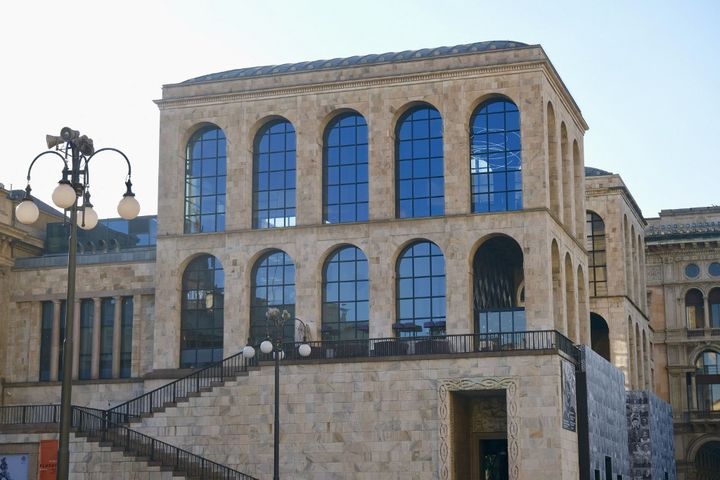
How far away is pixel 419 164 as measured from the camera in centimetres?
5300

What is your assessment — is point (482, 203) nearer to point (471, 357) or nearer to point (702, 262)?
point (471, 357)

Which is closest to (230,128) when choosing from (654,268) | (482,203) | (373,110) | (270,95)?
(270,95)

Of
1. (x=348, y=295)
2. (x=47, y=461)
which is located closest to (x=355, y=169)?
(x=348, y=295)

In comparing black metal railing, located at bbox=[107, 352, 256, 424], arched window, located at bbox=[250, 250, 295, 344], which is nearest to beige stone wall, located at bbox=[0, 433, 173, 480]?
black metal railing, located at bbox=[107, 352, 256, 424]

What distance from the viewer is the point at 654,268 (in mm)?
87125

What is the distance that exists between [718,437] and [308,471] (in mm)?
43865

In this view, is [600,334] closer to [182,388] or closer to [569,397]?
[569,397]

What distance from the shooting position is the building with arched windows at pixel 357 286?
4847 centimetres

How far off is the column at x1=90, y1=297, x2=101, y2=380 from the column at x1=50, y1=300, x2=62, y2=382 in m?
1.71

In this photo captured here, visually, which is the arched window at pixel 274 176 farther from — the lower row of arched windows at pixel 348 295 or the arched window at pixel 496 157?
the arched window at pixel 496 157

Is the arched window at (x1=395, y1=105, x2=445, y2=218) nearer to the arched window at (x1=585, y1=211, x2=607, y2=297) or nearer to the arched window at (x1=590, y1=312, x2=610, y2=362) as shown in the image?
the arched window at (x1=585, y1=211, x2=607, y2=297)

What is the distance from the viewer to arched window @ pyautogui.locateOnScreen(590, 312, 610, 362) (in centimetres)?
7000

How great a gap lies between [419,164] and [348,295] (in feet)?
20.9

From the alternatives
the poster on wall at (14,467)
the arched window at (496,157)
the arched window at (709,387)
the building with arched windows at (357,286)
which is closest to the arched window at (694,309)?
the arched window at (709,387)
